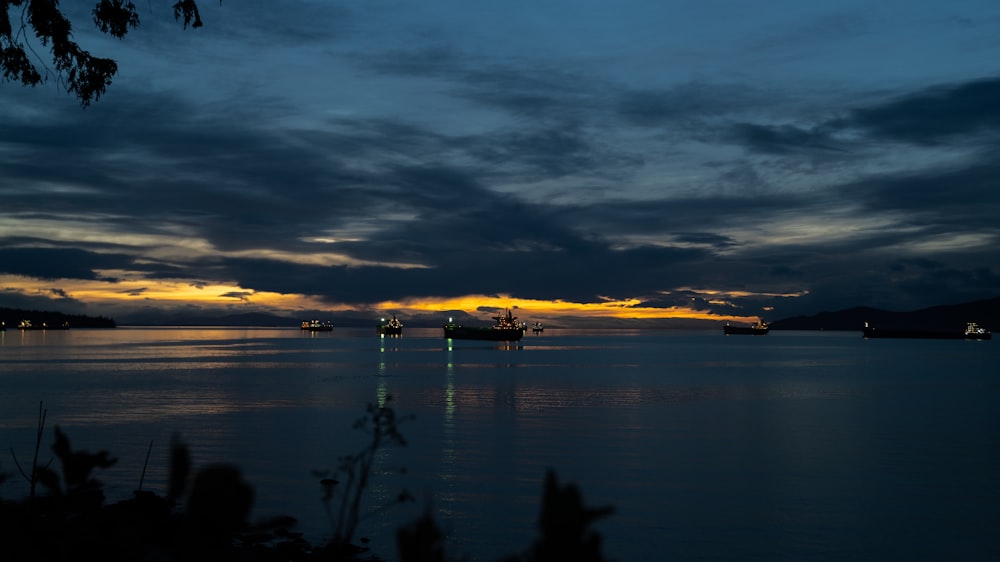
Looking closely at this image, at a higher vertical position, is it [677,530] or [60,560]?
[60,560]

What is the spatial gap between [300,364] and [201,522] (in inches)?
4308

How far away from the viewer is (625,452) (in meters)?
33.4

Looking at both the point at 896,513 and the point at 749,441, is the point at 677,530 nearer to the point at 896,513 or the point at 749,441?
the point at 896,513

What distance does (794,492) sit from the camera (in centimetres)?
2595

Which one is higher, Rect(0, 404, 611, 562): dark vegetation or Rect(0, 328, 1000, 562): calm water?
Rect(0, 404, 611, 562): dark vegetation

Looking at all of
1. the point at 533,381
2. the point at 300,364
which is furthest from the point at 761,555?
the point at 300,364

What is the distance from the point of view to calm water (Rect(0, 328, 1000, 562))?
20.6m

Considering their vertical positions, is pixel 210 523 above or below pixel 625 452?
above

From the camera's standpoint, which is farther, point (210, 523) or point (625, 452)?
point (625, 452)

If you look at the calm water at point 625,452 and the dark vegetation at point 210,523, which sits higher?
the dark vegetation at point 210,523

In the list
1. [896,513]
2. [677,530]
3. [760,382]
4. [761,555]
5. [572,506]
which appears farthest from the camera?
[760,382]

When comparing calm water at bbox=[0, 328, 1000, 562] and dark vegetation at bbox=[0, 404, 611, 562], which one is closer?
dark vegetation at bbox=[0, 404, 611, 562]

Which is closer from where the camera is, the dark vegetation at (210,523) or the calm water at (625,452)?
the dark vegetation at (210,523)

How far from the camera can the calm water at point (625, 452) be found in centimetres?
2058
